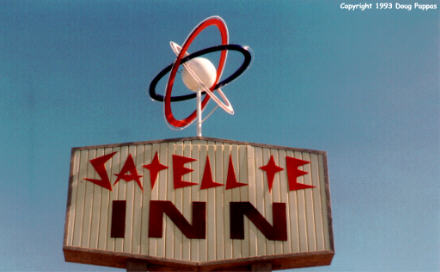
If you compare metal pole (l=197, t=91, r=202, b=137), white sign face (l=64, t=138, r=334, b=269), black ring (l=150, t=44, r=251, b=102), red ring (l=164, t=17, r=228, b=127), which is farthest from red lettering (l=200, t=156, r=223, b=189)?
black ring (l=150, t=44, r=251, b=102)

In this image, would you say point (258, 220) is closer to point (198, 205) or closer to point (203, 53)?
point (198, 205)

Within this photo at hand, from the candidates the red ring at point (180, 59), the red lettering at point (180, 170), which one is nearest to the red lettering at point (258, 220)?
the red lettering at point (180, 170)

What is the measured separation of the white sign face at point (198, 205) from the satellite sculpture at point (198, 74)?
7.20ft

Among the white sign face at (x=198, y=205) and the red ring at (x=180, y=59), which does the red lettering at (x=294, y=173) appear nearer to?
the white sign face at (x=198, y=205)

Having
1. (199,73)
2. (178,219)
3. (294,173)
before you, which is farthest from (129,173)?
(294,173)

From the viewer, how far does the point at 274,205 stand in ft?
61.2

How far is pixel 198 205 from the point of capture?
18562 mm

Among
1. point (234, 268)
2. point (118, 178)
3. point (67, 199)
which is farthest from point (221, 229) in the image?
point (67, 199)

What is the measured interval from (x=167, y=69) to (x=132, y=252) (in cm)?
757

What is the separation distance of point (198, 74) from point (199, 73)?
2.5 inches

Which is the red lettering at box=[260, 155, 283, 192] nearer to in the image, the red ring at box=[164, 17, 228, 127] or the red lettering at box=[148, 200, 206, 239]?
the red lettering at box=[148, 200, 206, 239]

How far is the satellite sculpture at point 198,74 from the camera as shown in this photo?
68.8ft

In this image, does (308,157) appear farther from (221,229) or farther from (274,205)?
(221,229)

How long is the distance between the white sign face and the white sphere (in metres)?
3.07
